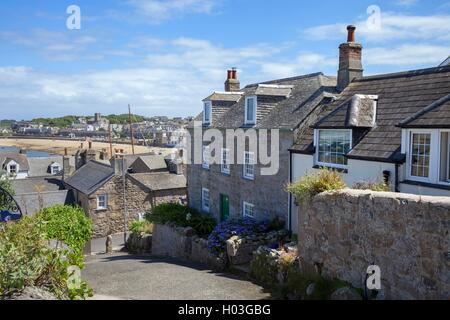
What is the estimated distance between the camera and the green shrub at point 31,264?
7.13 m

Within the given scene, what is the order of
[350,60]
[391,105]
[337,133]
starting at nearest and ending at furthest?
[391,105]
[337,133]
[350,60]

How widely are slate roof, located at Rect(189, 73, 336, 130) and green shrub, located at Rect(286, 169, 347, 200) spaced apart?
5.95 meters

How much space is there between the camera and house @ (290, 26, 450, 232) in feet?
33.6

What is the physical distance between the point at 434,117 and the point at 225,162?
11.8 m

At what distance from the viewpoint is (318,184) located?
976 cm

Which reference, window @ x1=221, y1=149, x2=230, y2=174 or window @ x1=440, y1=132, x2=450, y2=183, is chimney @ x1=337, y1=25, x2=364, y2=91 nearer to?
window @ x1=221, y1=149, x2=230, y2=174

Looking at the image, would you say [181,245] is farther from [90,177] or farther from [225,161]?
[90,177]

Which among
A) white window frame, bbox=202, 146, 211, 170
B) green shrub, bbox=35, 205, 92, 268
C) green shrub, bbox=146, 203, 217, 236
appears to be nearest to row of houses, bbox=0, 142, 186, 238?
green shrub, bbox=35, 205, 92, 268

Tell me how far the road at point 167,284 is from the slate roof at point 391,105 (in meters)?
5.23

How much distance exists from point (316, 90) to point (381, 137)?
17.8ft

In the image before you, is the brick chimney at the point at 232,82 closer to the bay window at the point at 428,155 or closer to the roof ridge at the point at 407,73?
the roof ridge at the point at 407,73

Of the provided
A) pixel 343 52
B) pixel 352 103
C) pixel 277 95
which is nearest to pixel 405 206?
pixel 352 103

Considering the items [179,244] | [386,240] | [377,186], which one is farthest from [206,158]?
[386,240]
